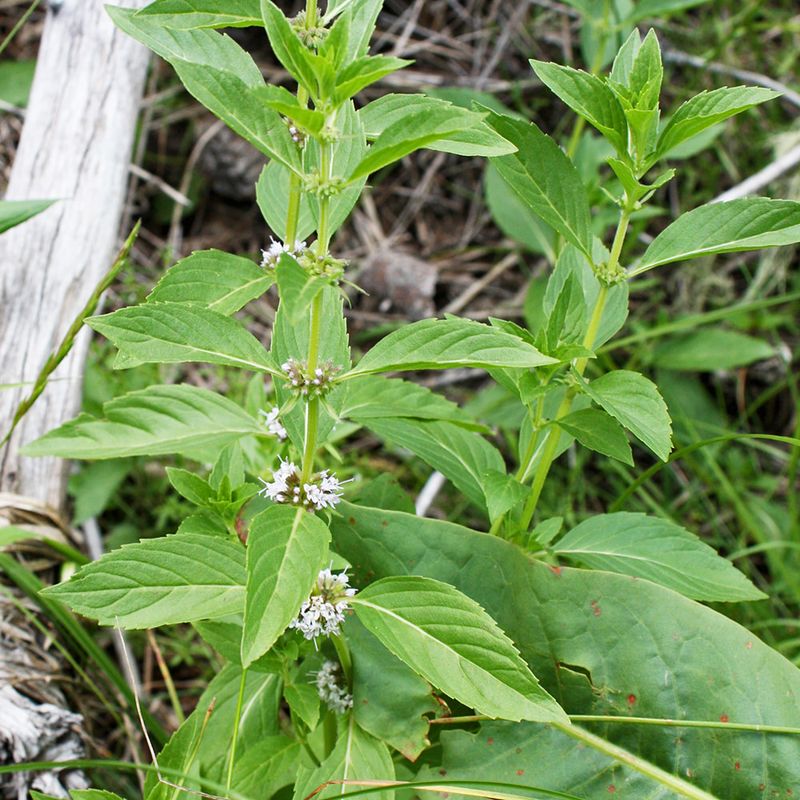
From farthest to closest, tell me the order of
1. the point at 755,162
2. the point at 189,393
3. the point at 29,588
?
the point at 755,162 → the point at 29,588 → the point at 189,393

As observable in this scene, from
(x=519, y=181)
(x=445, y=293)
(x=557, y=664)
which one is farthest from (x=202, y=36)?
(x=445, y=293)

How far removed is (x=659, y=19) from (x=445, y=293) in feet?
5.95

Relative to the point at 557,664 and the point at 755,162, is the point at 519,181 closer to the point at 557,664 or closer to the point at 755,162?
the point at 557,664

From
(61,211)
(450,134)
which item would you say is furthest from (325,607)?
(61,211)

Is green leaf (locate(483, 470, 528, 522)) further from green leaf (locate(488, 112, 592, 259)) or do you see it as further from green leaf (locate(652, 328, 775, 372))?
green leaf (locate(652, 328, 775, 372))

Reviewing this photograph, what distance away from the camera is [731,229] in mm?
1786

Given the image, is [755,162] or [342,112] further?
[755,162]

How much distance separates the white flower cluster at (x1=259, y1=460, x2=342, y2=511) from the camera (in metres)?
1.68

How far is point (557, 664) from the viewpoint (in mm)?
1959

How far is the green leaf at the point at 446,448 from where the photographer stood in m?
2.05

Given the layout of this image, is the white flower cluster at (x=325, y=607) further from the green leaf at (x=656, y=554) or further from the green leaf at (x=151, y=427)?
the green leaf at (x=656, y=554)

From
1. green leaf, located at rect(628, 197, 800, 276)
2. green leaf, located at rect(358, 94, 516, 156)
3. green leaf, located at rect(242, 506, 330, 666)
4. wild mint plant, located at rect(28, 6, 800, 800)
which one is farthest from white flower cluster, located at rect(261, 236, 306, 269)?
green leaf, located at rect(628, 197, 800, 276)

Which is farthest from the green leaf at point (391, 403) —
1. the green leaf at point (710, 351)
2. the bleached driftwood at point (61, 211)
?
the green leaf at point (710, 351)

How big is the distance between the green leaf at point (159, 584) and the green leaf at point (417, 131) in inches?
31.1
